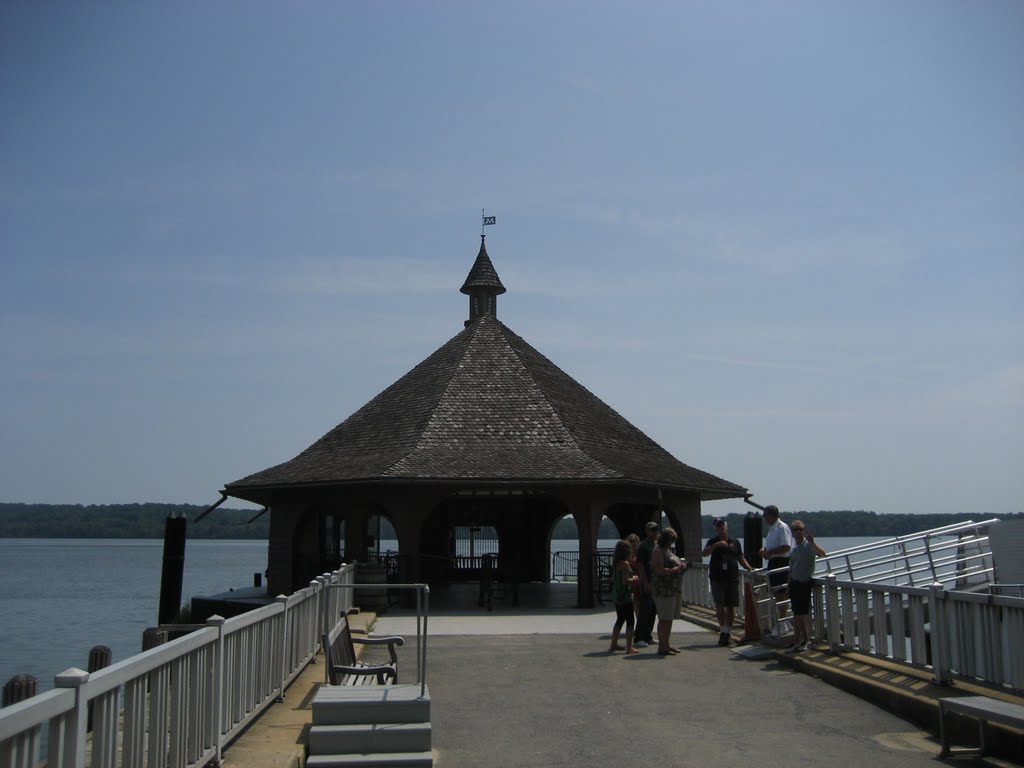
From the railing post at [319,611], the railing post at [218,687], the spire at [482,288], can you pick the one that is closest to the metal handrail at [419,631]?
the railing post at [218,687]

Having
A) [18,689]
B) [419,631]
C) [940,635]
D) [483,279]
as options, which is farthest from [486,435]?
[940,635]

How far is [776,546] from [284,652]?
656cm

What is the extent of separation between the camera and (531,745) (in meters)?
7.70

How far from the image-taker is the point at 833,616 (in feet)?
36.7

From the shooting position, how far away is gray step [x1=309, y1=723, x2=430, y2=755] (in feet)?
21.7

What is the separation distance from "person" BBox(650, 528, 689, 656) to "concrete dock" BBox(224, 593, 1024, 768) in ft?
0.86

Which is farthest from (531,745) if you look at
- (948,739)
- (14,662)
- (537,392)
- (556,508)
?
(14,662)

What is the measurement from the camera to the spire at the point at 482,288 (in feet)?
96.1

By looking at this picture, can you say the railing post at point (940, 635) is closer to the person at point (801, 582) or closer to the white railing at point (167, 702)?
the person at point (801, 582)

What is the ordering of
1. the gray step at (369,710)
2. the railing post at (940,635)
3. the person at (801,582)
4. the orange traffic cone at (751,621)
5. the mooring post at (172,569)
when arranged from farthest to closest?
the mooring post at (172,569), the orange traffic cone at (751,621), the person at (801,582), the railing post at (940,635), the gray step at (369,710)

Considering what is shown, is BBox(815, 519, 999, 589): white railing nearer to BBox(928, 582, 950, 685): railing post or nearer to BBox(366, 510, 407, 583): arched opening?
BBox(928, 582, 950, 685): railing post

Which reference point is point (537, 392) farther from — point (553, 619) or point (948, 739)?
point (948, 739)

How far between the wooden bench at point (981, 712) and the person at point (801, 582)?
3.82 m

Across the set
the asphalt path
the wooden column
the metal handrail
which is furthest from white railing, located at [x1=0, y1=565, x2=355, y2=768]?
the wooden column
